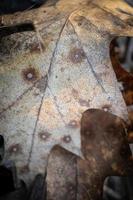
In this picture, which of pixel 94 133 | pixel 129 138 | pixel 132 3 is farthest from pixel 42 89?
pixel 132 3

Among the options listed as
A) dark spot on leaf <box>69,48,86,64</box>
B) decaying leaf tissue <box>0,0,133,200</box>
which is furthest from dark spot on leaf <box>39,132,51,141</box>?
dark spot on leaf <box>69,48,86,64</box>

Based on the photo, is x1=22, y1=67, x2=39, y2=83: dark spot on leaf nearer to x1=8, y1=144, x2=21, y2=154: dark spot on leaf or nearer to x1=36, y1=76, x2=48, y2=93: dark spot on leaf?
x1=36, y1=76, x2=48, y2=93: dark spot on leaf

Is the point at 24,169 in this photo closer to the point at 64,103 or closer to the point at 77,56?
the point at 64,103

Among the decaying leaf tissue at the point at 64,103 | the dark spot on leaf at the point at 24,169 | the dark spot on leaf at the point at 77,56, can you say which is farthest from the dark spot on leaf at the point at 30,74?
the dark spot on leaf at the point at 24,169

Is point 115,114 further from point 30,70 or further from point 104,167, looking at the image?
point 30,70

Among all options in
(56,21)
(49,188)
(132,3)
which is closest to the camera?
(49,188)

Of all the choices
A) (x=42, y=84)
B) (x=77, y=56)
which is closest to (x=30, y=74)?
(x=42, y=84)

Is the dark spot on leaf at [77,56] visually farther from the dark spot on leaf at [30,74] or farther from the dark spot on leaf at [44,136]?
the dark spot on leaf at [44,136]

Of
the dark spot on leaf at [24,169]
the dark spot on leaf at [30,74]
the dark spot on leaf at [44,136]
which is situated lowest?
the dark spot on leaf at [24,169]
